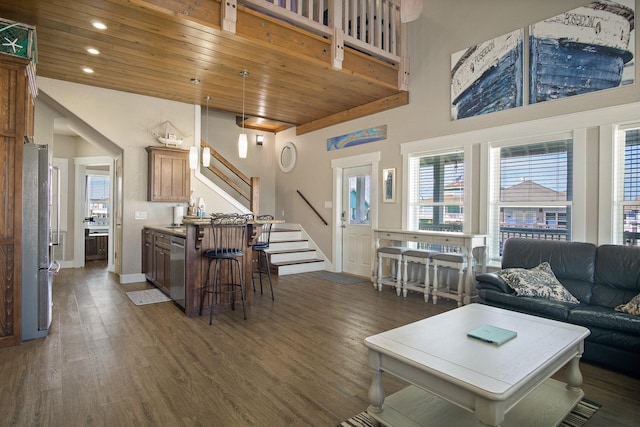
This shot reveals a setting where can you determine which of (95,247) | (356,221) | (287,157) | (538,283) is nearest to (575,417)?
(538,283)

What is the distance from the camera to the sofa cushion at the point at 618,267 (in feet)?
10.4

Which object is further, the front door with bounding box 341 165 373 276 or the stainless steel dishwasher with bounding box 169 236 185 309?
the front door with bounding box 341 165 373 276

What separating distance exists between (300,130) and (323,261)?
3.03 m

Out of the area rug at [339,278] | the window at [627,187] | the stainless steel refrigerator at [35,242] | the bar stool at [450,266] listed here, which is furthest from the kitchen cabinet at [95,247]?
the window at [627,187]

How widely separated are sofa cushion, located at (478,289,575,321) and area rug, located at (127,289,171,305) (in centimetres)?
403

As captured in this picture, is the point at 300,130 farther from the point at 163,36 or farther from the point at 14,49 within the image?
the point at 14,49

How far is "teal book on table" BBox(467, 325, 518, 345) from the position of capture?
2070 millimetres

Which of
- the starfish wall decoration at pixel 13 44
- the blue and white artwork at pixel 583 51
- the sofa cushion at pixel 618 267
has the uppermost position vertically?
the blue and white artwork at pixel 583 51

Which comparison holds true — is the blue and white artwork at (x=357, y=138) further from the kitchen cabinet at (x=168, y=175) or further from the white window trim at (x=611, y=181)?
the white window trim at (x=611, y=181)

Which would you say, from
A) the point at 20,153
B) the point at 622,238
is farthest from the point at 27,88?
the point at 622,238

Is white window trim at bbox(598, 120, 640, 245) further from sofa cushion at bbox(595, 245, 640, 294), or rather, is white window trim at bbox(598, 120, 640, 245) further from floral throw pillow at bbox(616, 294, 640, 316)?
floral throw pillow at bbox(616, 294, 640, 316)

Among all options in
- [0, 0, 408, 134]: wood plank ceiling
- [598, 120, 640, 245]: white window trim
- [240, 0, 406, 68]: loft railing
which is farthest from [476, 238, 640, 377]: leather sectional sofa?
[240, 0, 406, 68]: loft railing

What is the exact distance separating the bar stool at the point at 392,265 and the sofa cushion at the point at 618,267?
2.39 m

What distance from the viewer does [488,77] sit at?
4.69 metres
